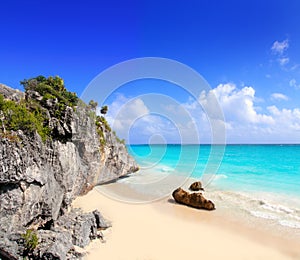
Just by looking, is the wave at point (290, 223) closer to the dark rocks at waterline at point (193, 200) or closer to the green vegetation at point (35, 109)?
the dark rocks at waterline at point (193, 200)

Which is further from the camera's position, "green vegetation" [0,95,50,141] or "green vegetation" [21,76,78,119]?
"green vegetation" [21,76,78,119]

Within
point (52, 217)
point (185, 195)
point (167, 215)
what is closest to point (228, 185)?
point (185, 195)

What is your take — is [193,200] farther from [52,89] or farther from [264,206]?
[52,89]

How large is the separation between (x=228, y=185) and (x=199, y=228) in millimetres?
12718

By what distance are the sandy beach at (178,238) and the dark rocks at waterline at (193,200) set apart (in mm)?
524

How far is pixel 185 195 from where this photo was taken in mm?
15062

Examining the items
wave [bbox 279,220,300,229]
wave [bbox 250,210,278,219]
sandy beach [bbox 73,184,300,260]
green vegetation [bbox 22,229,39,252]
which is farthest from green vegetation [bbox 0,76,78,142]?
wave [bbox 279,220,300,229]

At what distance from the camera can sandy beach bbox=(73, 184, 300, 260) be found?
8195 mm

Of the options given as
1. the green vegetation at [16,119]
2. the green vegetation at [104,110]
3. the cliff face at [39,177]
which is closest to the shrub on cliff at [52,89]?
the cliff face at [39,177]

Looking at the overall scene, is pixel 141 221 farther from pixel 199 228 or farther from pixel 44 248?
pixel 44 248

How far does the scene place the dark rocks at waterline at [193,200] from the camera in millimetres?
13949

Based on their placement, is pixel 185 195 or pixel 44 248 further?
pixel 185 195

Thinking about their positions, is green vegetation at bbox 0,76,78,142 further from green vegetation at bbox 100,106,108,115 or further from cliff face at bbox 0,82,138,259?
green vegetation at bbox 100,106,108,115

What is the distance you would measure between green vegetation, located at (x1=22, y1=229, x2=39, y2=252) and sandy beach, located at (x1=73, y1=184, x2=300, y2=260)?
1956mm
